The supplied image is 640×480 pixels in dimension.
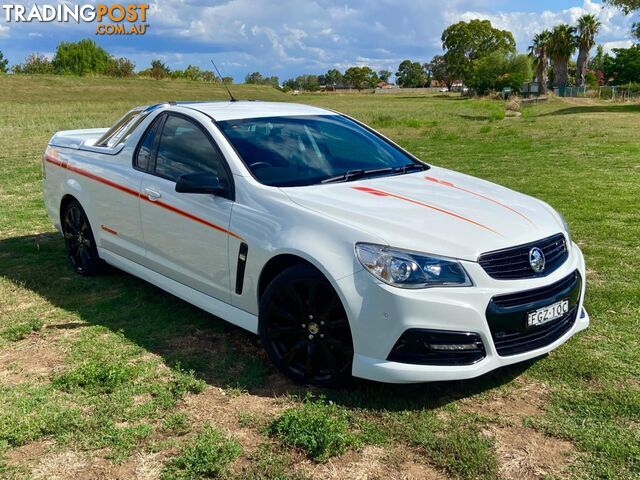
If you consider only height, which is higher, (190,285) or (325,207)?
(325,207)

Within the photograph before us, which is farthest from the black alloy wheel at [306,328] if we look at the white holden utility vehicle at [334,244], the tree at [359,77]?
the tree at [359,77]

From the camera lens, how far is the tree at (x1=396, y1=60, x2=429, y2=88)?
509ft

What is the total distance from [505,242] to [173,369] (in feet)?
7.21

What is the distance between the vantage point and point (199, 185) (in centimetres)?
415

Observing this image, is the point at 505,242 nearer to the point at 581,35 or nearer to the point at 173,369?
the point at 173,369

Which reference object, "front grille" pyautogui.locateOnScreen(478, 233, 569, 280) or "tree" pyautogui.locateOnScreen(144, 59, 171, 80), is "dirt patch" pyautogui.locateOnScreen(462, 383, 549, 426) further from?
"tree" pyautogui.locateOnScreen(144, 59, 171, 80)

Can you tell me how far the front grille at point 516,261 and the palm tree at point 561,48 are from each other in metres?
79.9

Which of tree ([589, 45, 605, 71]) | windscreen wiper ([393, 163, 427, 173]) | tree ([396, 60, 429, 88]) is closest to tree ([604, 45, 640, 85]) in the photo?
tree ([589, 45, 605, 71])

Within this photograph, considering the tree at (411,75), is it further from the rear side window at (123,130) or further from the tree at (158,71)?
the rear side window at (123,130)

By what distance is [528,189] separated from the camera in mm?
10047

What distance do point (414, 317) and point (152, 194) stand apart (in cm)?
244

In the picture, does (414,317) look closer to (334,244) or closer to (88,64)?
(334,244)

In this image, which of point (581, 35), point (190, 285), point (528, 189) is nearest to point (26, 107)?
point (528, 189)

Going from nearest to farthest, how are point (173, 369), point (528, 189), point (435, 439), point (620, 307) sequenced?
point (435, 439)
point (173, 369)
point (620, 307)
point (528, 189)
